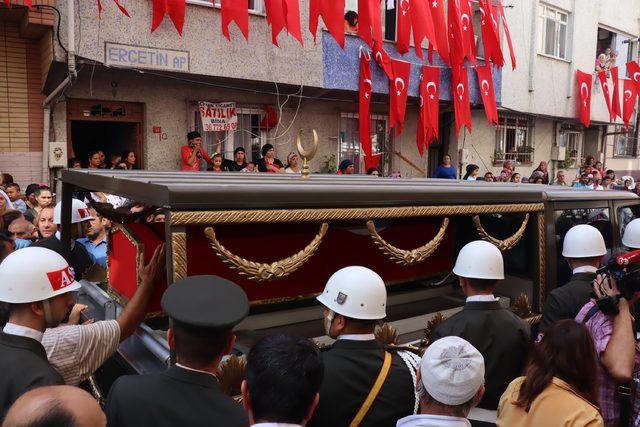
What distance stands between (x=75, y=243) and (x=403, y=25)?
26.7ft

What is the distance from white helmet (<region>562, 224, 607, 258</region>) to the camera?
11.3 ft

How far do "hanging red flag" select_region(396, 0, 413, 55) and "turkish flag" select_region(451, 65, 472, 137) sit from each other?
160cm

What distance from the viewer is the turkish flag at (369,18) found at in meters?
8.97

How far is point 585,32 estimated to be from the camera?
635 inches

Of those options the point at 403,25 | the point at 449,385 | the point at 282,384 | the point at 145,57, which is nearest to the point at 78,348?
the point at 282,384

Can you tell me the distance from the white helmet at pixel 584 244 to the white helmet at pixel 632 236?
1.01 metres

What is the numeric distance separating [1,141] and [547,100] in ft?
44.3

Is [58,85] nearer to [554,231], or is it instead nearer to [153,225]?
[153,225]

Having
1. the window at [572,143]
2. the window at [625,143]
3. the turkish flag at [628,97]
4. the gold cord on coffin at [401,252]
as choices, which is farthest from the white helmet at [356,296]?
the window at [625,143]

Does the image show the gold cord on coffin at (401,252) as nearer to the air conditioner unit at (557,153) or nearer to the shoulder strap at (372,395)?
the shoulder strap at (372,395)

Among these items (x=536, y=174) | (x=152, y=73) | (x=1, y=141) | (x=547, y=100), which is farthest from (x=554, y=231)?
(x=547, y=100)

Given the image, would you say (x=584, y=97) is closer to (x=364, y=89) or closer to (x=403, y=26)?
(x=403, y=26)

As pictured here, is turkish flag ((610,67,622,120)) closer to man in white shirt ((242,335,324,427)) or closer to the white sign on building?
the white sign on building

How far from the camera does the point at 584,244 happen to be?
3453 mm
